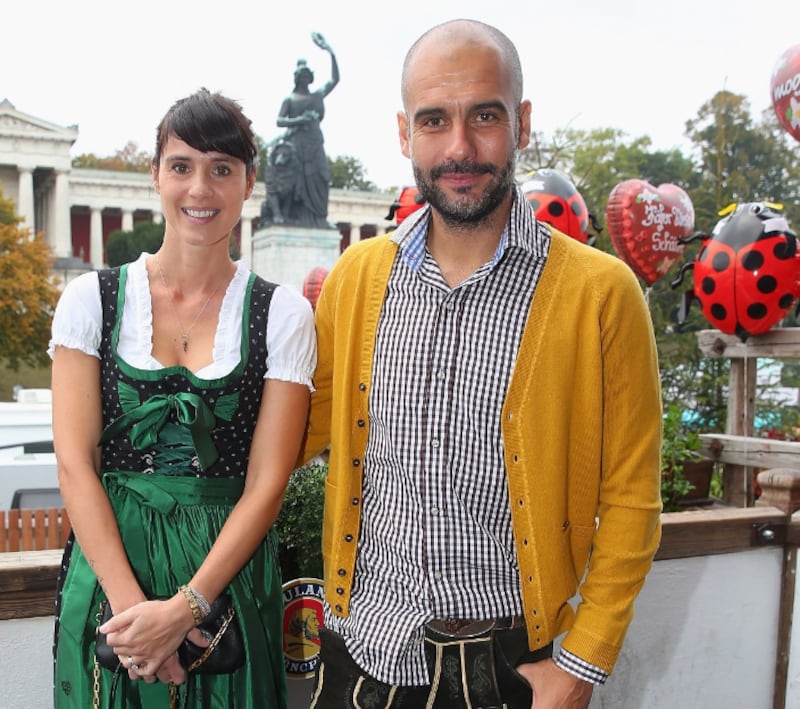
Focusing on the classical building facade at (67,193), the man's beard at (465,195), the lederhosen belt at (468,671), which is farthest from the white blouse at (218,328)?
the classical building facade at (67,193)

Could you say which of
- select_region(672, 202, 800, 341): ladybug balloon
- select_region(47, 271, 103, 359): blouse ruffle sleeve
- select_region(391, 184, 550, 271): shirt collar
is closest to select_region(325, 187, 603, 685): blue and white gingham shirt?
select_region(391, 184, 550, 271): shirt collar

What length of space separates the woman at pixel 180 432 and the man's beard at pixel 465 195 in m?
0.39

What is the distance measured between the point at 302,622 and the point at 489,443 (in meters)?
1.00

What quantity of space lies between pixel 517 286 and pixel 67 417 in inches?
37.2

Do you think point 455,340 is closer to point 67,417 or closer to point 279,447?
point 279,447

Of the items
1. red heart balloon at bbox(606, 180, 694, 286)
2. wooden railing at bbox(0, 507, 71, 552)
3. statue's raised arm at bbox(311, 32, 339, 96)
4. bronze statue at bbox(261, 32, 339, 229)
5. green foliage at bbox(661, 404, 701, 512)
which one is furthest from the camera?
bronze statue at bbox(261, 32, 339, 229)

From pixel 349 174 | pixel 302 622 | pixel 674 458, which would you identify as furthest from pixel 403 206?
pixel 349 174

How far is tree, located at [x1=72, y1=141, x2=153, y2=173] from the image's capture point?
54.1 metres

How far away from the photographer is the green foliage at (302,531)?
97.4 inches

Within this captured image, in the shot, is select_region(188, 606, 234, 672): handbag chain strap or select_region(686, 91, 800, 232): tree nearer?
select_region(188, 606, 234, 672): handbag chain strap

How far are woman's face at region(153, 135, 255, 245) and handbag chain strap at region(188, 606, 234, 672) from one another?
0.78m

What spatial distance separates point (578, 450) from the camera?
174 centimetres

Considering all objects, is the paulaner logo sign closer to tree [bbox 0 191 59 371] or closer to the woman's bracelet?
the woman's bracelet

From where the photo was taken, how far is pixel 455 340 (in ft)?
5.67
